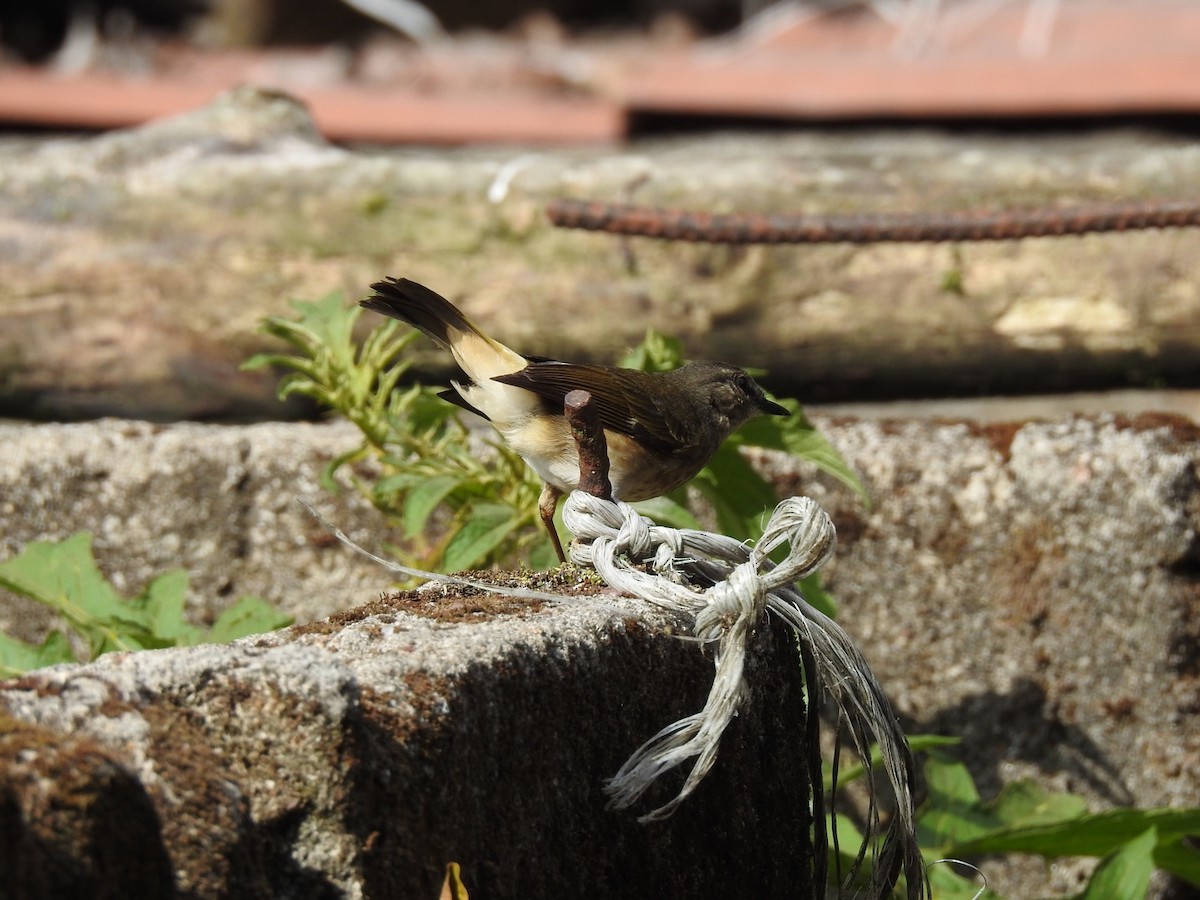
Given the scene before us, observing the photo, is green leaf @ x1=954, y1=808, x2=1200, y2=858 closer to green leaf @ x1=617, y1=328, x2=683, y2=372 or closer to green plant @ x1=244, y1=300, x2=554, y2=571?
green plant @ x1=244, y1=300, x2=554, y2=571

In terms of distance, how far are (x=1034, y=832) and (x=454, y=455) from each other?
1.46 metres

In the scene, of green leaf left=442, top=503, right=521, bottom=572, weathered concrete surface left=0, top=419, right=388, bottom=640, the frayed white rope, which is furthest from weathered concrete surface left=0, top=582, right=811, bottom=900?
weathered concrete surface left=0, top=419, right=388, bottom=640

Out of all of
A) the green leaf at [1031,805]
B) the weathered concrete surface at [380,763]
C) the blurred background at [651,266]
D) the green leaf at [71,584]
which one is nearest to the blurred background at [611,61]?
the blurred background at [651,266]

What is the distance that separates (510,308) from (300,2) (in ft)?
12.4

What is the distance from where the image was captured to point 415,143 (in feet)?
17.7

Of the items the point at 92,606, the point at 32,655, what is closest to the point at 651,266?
the point at 92,606

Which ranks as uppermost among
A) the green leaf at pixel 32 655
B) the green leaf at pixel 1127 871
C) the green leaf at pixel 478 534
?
the green leaf at pixel 478 534

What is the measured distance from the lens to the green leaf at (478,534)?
288 cm

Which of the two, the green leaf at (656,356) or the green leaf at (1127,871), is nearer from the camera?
the green leaf at (1127,871)

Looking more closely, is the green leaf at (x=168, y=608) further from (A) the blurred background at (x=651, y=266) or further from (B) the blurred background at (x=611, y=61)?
(B) the blurred background at (x=611, y=61)

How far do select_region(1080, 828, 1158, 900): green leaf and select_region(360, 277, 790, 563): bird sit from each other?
1.16 metres

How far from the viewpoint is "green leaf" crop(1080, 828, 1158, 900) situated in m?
2.63

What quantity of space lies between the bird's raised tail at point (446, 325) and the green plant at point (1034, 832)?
1.23 meters

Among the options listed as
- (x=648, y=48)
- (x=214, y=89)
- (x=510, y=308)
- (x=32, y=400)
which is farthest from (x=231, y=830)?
(x=648, y=48)
